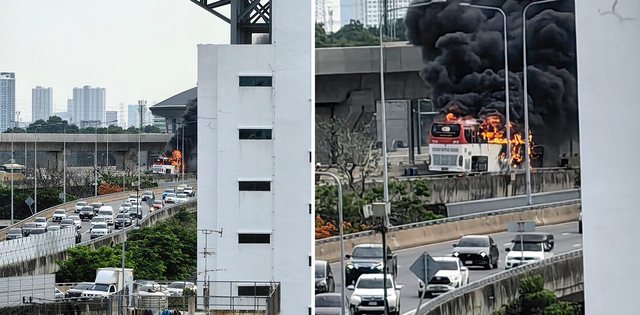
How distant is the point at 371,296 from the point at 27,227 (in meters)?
10.2

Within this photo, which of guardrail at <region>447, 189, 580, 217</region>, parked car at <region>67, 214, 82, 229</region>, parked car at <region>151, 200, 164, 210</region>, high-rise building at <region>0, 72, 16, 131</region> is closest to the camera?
guardrail at <region>447, 189, 580, 217</region>

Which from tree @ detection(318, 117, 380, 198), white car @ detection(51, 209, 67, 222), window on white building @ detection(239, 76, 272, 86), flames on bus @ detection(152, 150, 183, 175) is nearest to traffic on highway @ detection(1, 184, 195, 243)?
white car @ detection(51, 209, 67, 222)

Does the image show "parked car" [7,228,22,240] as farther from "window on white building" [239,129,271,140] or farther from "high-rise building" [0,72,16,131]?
"high-rise building" [0,72,16,131]

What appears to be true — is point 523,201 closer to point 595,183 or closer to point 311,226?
point 311,226

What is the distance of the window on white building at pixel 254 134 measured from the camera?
25.0 feet

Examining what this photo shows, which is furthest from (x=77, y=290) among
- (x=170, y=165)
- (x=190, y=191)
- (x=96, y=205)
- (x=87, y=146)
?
(x=87, y=146)

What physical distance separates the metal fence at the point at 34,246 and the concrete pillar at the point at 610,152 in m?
11.6

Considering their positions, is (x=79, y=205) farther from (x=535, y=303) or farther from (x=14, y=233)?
(x=535, y=303)

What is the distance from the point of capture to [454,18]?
17.1 m

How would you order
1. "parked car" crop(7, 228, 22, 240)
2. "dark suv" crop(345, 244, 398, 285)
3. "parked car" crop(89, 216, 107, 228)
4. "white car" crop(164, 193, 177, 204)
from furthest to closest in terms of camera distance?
"white car" crop(164, 193, 177, 204) → "parked car" crop(89, 216, 107, 228) → "parked car" crop(7, 228, 22, 240) → "dark suv" crop(345, 244, 398, 285)

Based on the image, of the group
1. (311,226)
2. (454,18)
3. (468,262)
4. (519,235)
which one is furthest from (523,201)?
(311,226)

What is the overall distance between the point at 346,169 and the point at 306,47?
843 cm

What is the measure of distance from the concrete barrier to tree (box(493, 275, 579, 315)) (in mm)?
2193

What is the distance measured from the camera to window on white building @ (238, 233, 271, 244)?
7531 mm
